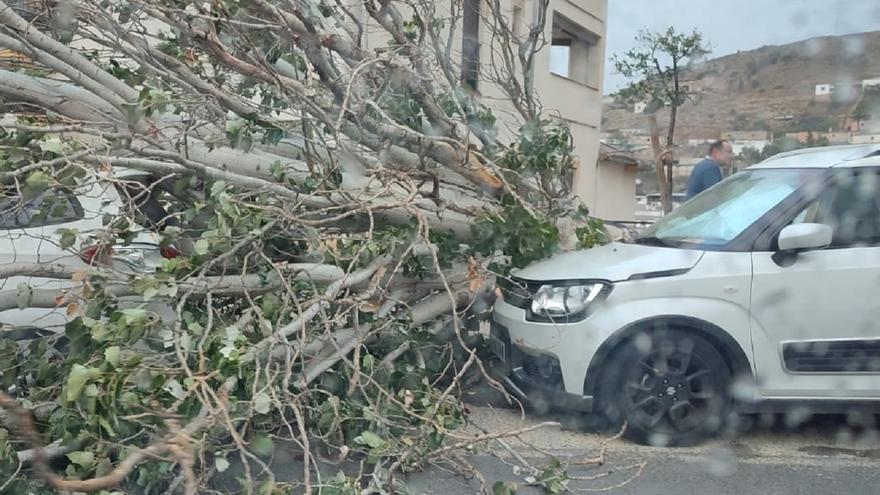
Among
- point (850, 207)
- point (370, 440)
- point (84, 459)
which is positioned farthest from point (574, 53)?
A: point (84, 459)

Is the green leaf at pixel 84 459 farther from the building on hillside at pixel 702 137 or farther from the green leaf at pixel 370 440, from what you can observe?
the building on hillside at pixel 702 137

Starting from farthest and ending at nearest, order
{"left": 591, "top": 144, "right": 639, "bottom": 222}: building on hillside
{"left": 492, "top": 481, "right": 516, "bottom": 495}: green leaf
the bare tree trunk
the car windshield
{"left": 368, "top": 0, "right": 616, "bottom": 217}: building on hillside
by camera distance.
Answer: {"left": 591, "top": 144, "right": 639, "bottom": 222}: building on hillside, the bare tree trunk, {"left": 368, "top": 0, "right": 616, "bottom": 217}: building on hillside, the car windshield, {"left": 492, "top": 481, "right": 516, "bottom": 495}: green leaf

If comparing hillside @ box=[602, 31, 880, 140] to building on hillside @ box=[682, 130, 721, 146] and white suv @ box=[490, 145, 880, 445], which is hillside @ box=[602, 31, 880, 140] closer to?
building on hillside @ box=[682, 130, 721, 146]

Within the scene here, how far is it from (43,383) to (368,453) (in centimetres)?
165

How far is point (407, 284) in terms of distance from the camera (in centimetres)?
510

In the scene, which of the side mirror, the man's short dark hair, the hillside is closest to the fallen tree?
the side mirror

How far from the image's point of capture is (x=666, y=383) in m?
4.77

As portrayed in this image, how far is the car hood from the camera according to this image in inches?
191

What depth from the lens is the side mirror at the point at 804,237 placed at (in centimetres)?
468

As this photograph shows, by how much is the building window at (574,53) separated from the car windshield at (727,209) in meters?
6.01

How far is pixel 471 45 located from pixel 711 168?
2627 millimetres

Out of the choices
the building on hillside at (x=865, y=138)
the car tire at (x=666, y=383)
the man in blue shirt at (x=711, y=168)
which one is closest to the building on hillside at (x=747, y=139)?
the man in blue shirt at (x=711, y=168)

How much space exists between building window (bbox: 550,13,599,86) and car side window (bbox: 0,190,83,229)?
7.74 m

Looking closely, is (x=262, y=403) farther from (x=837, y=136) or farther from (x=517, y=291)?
(x=837, y=136)
